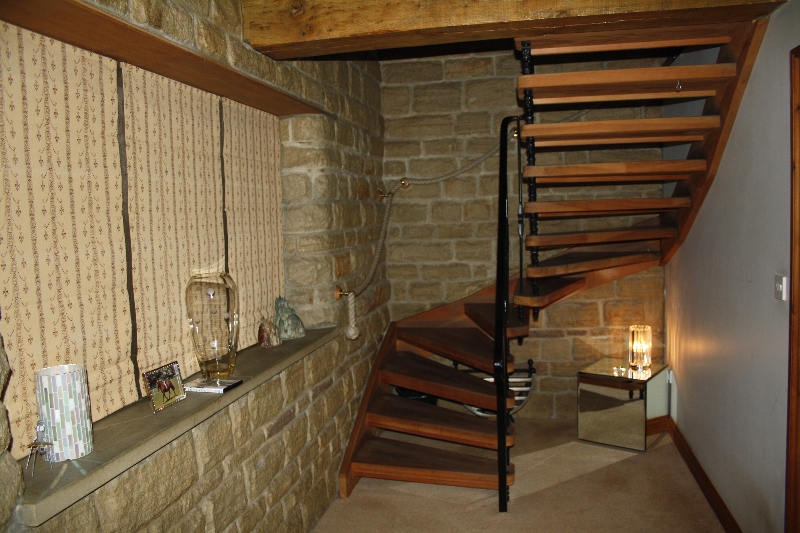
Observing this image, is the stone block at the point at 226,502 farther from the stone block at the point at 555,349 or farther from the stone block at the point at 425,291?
the stone block at the point at 555,349

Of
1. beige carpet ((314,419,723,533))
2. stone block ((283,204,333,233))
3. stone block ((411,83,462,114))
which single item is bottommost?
beige carpet ((314,419,723,533))

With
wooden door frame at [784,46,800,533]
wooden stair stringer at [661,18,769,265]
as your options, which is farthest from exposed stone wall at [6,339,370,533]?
wooden stair stringer at [661,18,769,265]

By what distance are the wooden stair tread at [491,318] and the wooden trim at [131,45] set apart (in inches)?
72.9

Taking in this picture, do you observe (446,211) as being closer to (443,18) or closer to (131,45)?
(443,18)

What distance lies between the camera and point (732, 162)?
2943mm

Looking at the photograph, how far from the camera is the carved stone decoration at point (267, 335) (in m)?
2.87

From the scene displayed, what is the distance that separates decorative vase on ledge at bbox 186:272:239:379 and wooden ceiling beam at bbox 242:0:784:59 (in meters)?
0.98

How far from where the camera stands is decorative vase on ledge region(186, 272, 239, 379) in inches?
89.4

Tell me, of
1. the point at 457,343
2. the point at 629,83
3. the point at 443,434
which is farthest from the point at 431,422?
the point at 629,83

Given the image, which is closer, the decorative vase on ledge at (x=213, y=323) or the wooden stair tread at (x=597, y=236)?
the decorative vase on ledge at (x=213, y=323)

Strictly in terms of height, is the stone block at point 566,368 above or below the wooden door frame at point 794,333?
below

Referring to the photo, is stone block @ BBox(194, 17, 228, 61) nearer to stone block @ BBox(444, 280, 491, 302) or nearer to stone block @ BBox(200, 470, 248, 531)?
stone block @ BBox(200, 470, 248, 531)

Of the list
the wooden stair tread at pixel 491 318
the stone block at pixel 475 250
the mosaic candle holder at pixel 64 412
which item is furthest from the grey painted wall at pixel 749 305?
the mosaic candle holder at pixel 64 412

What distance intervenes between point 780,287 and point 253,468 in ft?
7.25
